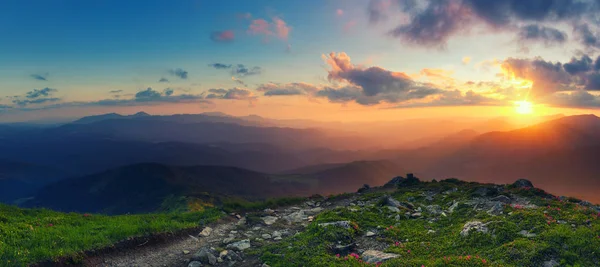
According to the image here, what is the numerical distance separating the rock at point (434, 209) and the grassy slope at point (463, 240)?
0.98 metres

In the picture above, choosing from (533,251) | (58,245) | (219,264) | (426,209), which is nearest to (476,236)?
(533,251)

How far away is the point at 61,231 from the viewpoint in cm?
1839

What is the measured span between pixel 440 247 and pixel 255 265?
1027cm

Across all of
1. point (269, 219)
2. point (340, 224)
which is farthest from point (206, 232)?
point (340, 224)

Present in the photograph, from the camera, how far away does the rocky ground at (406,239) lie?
1376cm

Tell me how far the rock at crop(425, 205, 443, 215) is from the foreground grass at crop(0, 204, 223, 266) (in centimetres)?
1873

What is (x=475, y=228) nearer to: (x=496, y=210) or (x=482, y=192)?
(x=496, y=210)

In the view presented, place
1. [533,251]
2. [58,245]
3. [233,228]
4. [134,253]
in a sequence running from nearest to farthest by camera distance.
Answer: [533,251] → [58,245] → [134,253] → [233,228]

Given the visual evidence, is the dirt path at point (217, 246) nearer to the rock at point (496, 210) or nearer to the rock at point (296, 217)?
the rock at point (296, 217)

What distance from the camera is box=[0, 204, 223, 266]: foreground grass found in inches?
590

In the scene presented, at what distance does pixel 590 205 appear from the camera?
24000 millimetres

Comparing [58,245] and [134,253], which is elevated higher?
[58,245]

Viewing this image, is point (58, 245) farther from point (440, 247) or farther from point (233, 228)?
point (440, 247)

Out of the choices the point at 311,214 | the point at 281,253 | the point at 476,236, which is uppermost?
the point at 476,236
